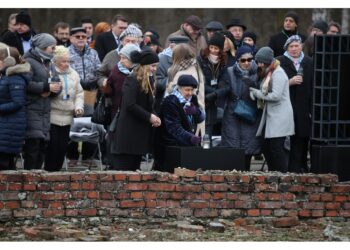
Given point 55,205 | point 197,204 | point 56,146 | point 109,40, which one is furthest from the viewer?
point 109,40

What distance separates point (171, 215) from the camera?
1472cm

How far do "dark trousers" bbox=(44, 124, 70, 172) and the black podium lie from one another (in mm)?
1477

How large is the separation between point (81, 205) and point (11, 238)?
1.21 m

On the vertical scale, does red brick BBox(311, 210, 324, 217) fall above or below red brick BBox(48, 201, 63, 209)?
below

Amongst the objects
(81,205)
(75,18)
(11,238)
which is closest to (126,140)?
(81,205)

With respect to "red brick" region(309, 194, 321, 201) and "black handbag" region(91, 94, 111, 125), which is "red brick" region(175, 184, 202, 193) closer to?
"red brick" region(309, 194, 321, 201)

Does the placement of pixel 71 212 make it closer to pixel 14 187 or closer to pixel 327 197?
pixel 14 187

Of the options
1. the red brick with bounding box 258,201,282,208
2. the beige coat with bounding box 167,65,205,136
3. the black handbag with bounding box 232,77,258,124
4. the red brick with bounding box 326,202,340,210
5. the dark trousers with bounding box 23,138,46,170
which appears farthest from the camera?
the black handbag with bounding box 232,77,258,124

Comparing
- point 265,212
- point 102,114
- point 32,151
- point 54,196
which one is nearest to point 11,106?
point 32,151

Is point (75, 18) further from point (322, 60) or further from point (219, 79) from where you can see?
point (322, 60)

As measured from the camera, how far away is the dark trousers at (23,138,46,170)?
1571cm

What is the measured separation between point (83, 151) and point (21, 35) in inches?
68.8

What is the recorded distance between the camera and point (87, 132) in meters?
17.5

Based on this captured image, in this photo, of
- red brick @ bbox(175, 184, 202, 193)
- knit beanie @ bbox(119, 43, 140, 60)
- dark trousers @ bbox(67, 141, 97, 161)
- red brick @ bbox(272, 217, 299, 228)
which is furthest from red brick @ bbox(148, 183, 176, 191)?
dark trousers @ bbox(67, 141, 97, 161)
